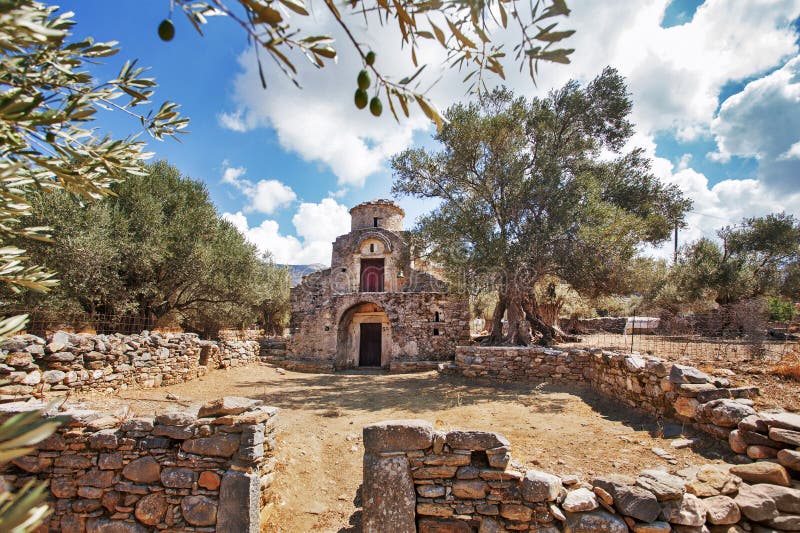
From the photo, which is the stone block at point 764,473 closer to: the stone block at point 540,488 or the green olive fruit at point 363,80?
the stone block at point 540,488

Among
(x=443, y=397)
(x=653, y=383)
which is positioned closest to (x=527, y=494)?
(x=653, y=383)

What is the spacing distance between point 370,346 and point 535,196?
11.1 m

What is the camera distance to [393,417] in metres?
7.79

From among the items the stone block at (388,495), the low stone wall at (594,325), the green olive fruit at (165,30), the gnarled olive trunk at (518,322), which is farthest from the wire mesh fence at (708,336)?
the green olive fruit at (165,30)

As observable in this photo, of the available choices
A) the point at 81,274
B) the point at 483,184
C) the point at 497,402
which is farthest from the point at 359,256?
the point at 497,402

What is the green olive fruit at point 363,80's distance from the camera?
145cm

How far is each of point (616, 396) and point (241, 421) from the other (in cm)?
720

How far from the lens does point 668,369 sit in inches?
238

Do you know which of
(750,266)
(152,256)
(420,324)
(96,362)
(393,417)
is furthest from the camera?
(750,266)

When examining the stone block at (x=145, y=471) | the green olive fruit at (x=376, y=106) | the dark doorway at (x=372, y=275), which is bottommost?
the stone block at (x=145, y=471)

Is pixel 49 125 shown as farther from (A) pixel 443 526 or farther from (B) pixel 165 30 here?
(A) pixel 443 526

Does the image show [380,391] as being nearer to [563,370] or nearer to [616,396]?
[563,370]

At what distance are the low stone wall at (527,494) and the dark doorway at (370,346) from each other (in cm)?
1560

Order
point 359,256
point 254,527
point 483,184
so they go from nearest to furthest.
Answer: point 254,527 → point 483,184 → point 359,256
